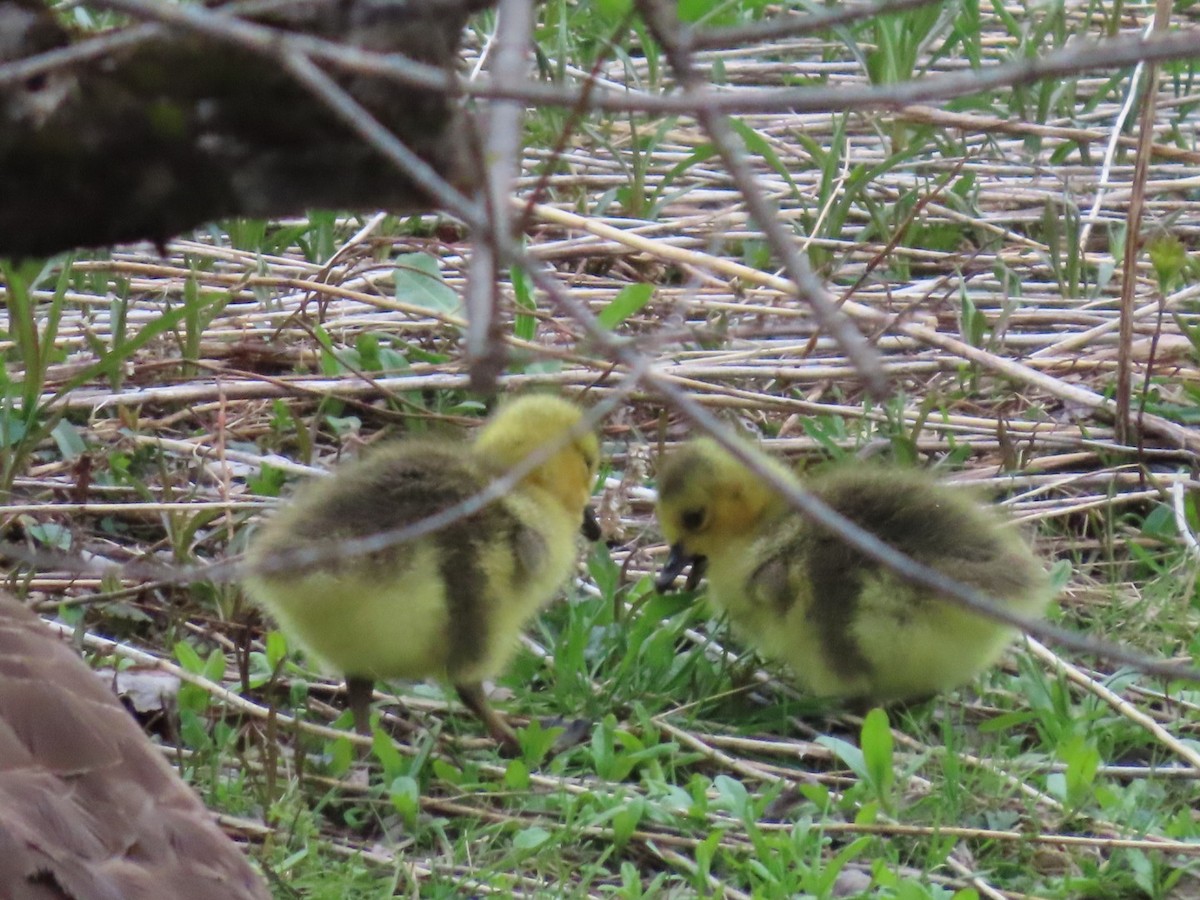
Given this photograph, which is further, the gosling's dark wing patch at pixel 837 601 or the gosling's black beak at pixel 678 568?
the gosling's black beak at pixel 678 568

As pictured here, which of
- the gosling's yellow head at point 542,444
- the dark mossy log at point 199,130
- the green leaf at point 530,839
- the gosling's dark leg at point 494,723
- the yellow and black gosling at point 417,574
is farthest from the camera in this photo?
the gosling's yellow head at point 542,444

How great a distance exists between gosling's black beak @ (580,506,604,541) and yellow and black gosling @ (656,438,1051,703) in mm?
198

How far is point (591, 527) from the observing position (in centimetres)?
321

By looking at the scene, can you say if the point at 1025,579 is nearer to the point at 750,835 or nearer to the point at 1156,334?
the point at 750,835

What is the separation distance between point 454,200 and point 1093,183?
3973 mm

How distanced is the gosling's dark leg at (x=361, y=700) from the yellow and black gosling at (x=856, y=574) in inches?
24.6

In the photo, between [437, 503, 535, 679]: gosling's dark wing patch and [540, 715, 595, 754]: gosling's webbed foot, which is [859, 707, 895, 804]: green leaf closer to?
[540, 715, 595, 754]: gosling's webbed foot

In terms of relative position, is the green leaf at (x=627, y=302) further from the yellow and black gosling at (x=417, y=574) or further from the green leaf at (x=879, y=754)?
the green leaf at (x=879, y=754)

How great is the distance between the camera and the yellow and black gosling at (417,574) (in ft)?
8.77

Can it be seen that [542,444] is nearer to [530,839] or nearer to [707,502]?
[707,502]

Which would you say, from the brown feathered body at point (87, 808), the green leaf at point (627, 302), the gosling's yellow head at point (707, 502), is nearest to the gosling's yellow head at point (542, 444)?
the gosling's yellow head at point (707, 502)

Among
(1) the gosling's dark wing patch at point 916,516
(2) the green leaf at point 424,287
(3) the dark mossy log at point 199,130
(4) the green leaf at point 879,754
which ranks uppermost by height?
(3) the dark mossy log at point 199,130

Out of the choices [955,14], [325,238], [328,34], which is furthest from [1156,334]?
[328,34]

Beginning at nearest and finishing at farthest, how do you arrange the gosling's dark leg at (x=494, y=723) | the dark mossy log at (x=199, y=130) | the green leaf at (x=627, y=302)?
the dark mossy log at (x=199, y=130)
the gosling's dark leg at (x=494, y=723)
the green leaf at (x=627, y=302)
